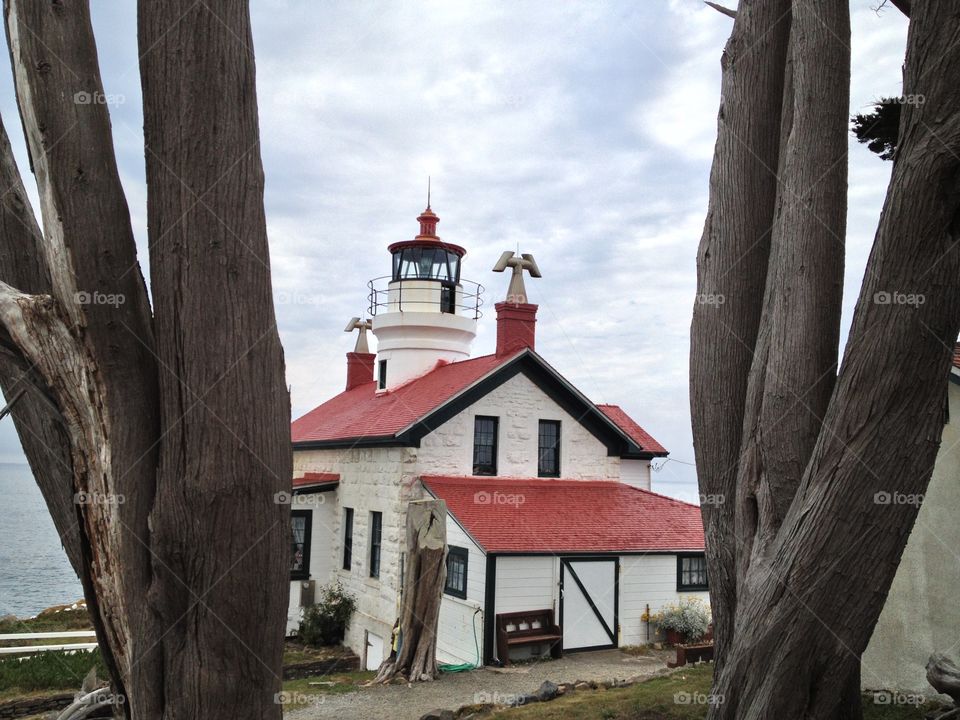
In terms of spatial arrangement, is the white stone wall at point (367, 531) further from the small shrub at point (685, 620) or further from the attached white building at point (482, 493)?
the small shrub at point (685, 620)

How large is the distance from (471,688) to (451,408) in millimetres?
6655

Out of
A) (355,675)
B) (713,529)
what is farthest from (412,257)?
(713,529)

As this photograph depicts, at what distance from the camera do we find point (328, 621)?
17.6m

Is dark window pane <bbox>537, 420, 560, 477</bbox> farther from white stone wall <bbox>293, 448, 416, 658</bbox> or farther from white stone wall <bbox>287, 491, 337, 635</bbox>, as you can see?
white stone wall <bbox>287, 491, 337, 635</bbox>

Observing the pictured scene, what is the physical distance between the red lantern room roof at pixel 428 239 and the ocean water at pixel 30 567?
36.2ft

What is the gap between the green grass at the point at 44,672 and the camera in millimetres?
11337

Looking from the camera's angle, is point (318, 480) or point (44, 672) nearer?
point (44, 672)

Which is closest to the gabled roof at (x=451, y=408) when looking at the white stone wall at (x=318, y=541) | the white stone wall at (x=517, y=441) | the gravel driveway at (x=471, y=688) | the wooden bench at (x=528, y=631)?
the white stone wall at (x=517, y=441)

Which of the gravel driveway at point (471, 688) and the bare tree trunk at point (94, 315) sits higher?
the bare tree trunk at point (94, 315)

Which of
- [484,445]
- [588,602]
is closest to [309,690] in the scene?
[588,602]

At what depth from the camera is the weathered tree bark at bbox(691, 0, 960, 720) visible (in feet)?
11.4

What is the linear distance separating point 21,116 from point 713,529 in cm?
415

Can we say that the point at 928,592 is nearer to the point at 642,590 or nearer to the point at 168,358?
the point at 168,358

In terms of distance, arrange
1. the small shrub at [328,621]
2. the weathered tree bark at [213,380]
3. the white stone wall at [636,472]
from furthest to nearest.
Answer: the white stone wall at [636,472]
the small shrub at [328,621]
the weathered tree bark at [213,380]
